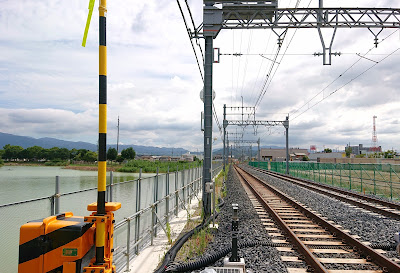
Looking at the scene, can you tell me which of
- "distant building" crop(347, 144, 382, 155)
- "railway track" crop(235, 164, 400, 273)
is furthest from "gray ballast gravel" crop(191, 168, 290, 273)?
"distant building" crop(347, 144, 382, 155)

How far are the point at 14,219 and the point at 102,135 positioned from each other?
Result: 1849 mm

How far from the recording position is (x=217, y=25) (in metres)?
13.0

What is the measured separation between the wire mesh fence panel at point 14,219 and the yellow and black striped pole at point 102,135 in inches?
48.7

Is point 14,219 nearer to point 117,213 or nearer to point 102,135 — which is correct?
point 102,135

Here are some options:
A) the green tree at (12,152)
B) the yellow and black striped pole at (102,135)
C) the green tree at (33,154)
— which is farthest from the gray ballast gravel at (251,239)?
the green tree at (12,152)

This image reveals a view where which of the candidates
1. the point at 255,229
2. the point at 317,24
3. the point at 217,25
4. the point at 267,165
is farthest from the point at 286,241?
the point at 267,165

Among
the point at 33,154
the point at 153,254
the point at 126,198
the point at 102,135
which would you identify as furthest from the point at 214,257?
the point at 33,154

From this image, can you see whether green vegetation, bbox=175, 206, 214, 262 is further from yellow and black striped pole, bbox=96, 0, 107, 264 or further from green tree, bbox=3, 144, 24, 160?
green tree, bbox=3, 144, 24, 160

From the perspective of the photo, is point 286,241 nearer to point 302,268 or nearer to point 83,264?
point 302,268

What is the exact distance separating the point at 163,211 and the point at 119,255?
452 cm

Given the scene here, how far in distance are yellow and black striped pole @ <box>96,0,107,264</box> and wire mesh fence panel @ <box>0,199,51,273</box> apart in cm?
124

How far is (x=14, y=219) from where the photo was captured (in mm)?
4441

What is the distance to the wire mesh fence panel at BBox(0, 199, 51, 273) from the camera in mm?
4234

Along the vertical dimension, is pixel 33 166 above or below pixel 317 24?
below
